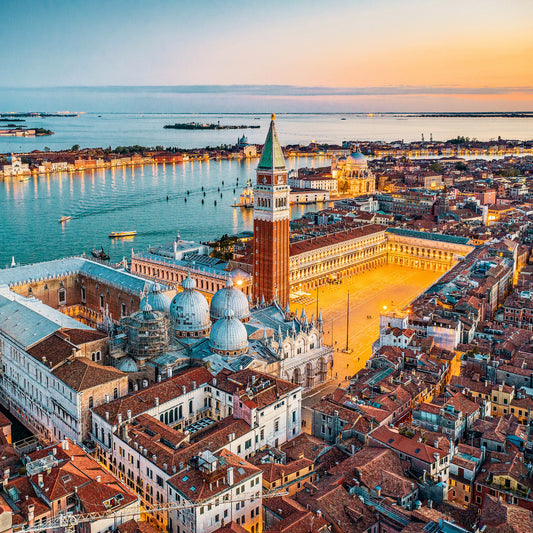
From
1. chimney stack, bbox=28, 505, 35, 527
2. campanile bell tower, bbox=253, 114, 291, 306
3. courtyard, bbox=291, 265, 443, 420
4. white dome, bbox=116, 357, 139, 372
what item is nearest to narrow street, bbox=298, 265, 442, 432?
courtyard, bbox=291, 265, 443, 420

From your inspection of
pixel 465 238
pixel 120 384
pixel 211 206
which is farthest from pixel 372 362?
pixel 211 206

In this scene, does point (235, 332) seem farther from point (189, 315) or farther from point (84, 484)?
point (84, 484)

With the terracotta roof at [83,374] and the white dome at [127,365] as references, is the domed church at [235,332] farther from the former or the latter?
the terracotta roof at [83,374]

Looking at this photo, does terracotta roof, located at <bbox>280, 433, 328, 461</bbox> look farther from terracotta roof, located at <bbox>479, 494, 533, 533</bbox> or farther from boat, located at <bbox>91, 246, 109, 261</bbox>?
boat, located at <bbox>91, 246, 109, 261</bbox>

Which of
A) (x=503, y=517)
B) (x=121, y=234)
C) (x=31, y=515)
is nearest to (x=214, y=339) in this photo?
(x=31, y=515)

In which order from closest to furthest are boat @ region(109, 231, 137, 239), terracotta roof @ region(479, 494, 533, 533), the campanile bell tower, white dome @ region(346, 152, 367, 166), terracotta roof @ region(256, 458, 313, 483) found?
terracotta roof @ region(479, 494, 533, 533) < terracotta roof @ region(256, 458, 313, 483) < the campanile bell tower < boat @ region(109, 231, 137, 239) < white dome @ region(346, 152, 367, 166)

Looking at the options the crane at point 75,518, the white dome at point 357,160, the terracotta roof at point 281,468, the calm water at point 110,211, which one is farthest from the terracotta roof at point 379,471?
the white dome at point 357,160

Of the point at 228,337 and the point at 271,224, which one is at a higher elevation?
the point at 271,224
